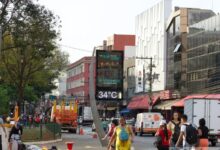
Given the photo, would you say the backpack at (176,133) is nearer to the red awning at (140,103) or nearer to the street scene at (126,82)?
the street scene at (126,82)

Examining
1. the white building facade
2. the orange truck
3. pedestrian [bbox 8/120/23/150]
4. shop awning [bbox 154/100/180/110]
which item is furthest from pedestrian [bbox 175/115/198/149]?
the white building facade

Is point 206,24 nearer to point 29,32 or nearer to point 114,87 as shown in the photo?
point 29,32

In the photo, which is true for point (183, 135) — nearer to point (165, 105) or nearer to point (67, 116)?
point (67, 116)

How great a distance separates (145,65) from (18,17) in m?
50.8

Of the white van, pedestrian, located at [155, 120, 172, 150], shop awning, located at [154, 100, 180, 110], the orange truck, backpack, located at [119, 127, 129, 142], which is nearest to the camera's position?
backpack, located at [119, 127, 129, 142]

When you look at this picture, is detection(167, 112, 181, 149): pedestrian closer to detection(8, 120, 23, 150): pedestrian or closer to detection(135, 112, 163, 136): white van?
detection(8, 120, 23, 150): pedestrian

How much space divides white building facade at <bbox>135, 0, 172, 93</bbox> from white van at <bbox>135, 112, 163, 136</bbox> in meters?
26.8

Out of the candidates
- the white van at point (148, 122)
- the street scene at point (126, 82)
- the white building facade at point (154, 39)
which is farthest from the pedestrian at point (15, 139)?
the white building facade at point (154, 39)

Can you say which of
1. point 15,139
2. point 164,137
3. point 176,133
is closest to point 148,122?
point 15,139

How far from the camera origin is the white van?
5288 centimetres

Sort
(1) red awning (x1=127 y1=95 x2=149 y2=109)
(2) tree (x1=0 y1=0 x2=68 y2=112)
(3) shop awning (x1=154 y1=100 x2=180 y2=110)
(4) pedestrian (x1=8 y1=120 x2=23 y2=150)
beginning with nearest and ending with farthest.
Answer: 1. (4) pedestrian (x1=8 y1=120 x2=23 y2=150)
2. (2) tree (x1=0 y1=0 x2=68 y2=112)
3. (3) shop awning (x1=154 y1=100 x2=180 y2=110)
4. (1) red awning (x1=127 y1=95 x2=149 y2=109)

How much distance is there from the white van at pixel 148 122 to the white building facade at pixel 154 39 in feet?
88.0

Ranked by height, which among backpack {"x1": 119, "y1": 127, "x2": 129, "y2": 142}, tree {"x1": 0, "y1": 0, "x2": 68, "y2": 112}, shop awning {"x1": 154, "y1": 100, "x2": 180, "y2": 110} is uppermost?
tree {"x1": 0, "y1": 0, "x2": 68, "y2": 112}

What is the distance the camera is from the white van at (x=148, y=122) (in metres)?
52.9
